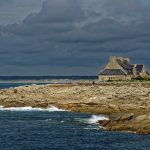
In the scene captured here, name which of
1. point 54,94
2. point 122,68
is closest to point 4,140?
point 54,94

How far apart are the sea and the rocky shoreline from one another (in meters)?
2.29

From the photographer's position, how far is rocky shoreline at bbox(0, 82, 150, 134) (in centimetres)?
7094

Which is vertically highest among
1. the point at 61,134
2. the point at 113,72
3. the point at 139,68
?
the point at 139,68

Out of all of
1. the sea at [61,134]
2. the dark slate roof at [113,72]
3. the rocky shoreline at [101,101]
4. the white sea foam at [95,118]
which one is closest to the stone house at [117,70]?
the dark slate roof at [113,72]

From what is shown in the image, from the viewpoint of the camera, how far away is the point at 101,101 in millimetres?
99188

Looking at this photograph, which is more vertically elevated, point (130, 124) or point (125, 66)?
point (125, 66)

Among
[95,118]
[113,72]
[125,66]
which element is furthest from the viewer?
[125,66]

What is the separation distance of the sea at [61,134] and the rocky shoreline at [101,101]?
7.50 ft

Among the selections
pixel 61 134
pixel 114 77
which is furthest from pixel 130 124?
pixel 114 77

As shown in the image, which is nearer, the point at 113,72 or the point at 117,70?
the point at 113,72

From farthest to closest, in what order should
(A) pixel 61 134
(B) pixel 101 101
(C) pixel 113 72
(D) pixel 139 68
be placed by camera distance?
(D) pixel 139 68 < (C) pixel 113 72 < (B) pixel 101 101 < (A) pixel 61 134

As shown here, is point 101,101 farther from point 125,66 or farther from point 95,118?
point 125,66

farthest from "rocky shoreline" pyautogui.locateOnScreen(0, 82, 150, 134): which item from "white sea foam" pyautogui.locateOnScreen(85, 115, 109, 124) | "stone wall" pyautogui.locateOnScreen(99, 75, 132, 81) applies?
"stone wall" pyautogui.locateOnScreen(99, 75, 132, 81)

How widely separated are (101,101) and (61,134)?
105 feet
